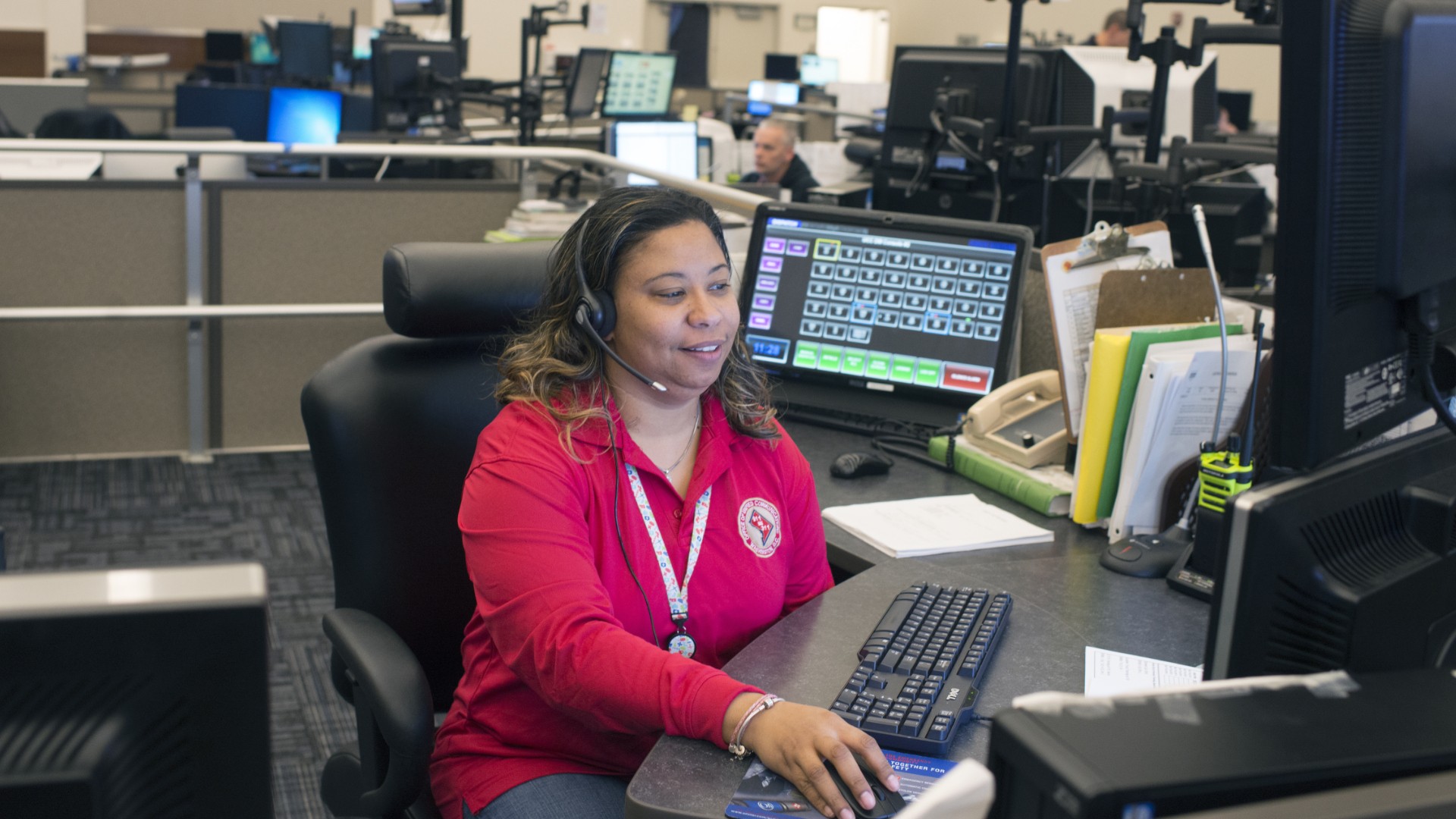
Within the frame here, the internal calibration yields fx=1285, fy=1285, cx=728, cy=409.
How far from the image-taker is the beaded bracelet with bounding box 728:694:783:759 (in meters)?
1.04

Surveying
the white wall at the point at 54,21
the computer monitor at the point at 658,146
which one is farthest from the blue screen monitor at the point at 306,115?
the white wall at the point at 54,21

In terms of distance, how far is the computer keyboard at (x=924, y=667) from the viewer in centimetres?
107

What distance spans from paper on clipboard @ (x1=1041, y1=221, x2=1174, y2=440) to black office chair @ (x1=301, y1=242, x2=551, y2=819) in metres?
0.70

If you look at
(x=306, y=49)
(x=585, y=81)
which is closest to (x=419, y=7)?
(x=306, y=49)

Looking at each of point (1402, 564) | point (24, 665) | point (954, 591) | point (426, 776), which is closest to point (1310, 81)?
point (1402, 564)

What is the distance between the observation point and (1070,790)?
43 cm

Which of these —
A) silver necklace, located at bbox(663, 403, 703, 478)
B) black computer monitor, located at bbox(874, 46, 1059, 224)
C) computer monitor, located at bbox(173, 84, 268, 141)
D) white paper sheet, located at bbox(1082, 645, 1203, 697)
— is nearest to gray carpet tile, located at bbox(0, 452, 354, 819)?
silver necklace, located at bbox(663, 403, 703, 478)

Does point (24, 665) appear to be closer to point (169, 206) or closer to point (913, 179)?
point (169, 206)

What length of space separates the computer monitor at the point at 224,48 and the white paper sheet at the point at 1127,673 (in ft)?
30.1

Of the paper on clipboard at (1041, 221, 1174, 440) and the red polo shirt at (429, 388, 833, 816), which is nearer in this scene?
the red polo shirt at (429, 388, 833, 816)

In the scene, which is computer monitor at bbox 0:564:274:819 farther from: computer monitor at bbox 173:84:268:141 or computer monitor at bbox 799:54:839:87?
computer monitor at bbox 799:54:839:87

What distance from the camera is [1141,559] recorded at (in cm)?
155

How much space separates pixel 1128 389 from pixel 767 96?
7.05 metres

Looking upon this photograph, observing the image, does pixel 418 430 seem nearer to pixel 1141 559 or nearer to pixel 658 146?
pixel 1141 559
